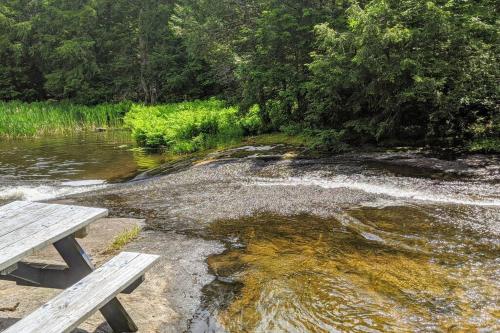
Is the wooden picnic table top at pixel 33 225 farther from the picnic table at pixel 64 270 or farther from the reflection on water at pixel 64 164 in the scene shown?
the reflection on water at pixel 64 164

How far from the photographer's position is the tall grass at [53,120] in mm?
17188

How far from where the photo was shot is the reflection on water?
30.1ft

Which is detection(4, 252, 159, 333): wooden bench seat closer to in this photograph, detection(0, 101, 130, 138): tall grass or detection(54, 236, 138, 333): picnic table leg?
detection(54, 236, 138, 333): picnic table leg

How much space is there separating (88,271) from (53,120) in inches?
698

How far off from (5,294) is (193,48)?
46.7 ft

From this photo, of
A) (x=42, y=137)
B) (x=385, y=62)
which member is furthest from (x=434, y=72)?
(x=42, y=137)

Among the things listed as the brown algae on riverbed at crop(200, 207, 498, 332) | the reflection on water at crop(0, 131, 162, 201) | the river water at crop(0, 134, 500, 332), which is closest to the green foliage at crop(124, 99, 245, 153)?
the reflection on water at crop(0, 131, 162, 201)

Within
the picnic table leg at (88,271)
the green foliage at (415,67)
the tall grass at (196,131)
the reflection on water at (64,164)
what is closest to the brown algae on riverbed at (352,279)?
the picnic table leg at (88,271)

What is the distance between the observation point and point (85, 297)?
2668 mm

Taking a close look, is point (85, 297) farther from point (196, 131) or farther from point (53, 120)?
point (53, 120)

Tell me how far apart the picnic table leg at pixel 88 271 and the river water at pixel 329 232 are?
0.34m

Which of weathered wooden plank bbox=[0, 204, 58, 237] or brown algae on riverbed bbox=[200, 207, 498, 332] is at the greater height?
weathered wooden plank bbox=[0, 204, 58, 237]

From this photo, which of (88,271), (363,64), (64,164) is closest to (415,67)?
(363,64)

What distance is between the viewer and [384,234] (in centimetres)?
523
